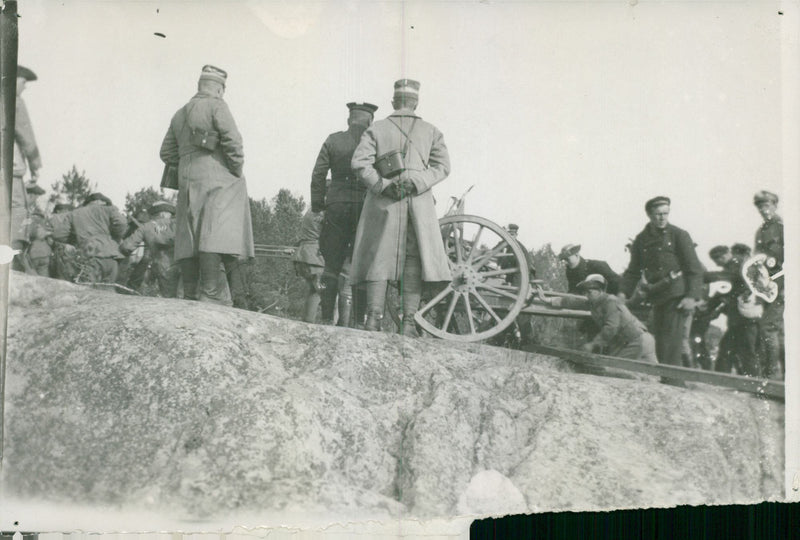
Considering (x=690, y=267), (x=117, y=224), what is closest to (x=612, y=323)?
(x=690, y=267)

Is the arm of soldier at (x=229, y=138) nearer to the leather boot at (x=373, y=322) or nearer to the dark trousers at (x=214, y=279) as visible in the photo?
the dark trousers at (x=214, y=279)

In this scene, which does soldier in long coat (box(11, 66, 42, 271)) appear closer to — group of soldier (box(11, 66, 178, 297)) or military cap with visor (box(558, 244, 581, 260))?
group of soldier (box(11, 66, 178, 297))

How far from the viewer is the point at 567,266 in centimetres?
588

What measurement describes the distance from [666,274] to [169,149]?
3.08 m

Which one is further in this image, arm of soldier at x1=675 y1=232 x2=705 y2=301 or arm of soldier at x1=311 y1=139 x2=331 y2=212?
arm of soldier at x1=675 y1=232 x2=705 y2=301

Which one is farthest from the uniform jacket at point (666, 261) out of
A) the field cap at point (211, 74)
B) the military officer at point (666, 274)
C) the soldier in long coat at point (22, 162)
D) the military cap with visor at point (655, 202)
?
the soldier in long coat at point (22, 162)

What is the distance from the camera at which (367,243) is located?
5.71m

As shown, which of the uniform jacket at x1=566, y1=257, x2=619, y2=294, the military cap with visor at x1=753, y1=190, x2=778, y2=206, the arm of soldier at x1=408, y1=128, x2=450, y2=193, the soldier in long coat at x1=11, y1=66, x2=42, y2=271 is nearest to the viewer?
the soldier in long coat at x1=11, y1=66, x2=42, y2=271

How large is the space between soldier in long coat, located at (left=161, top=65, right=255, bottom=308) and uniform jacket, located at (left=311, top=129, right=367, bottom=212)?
512 millimetres

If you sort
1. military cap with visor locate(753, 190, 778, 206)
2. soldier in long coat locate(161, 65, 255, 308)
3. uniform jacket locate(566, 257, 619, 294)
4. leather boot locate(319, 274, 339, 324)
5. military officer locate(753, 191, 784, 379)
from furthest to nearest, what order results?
military cap with visor locate(753, 190, 778, 206), military officer locate(753, 191, 784, 379), uniform jacket locate(566, 257, 619, 294), leather boot locate(319, 274, 339, 324), soldier in long coat locate(161, 65, 255, 308)

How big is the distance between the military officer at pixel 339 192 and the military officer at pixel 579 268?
1.29m

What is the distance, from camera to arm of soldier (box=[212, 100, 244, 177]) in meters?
5.59

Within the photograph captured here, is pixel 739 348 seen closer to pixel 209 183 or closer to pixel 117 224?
pixel 209 183

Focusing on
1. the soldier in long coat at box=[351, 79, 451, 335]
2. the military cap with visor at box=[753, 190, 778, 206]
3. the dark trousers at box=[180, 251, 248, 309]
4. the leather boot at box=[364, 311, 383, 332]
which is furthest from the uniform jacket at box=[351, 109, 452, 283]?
the military cap with visor at box=[753, 190, 778, 206]
